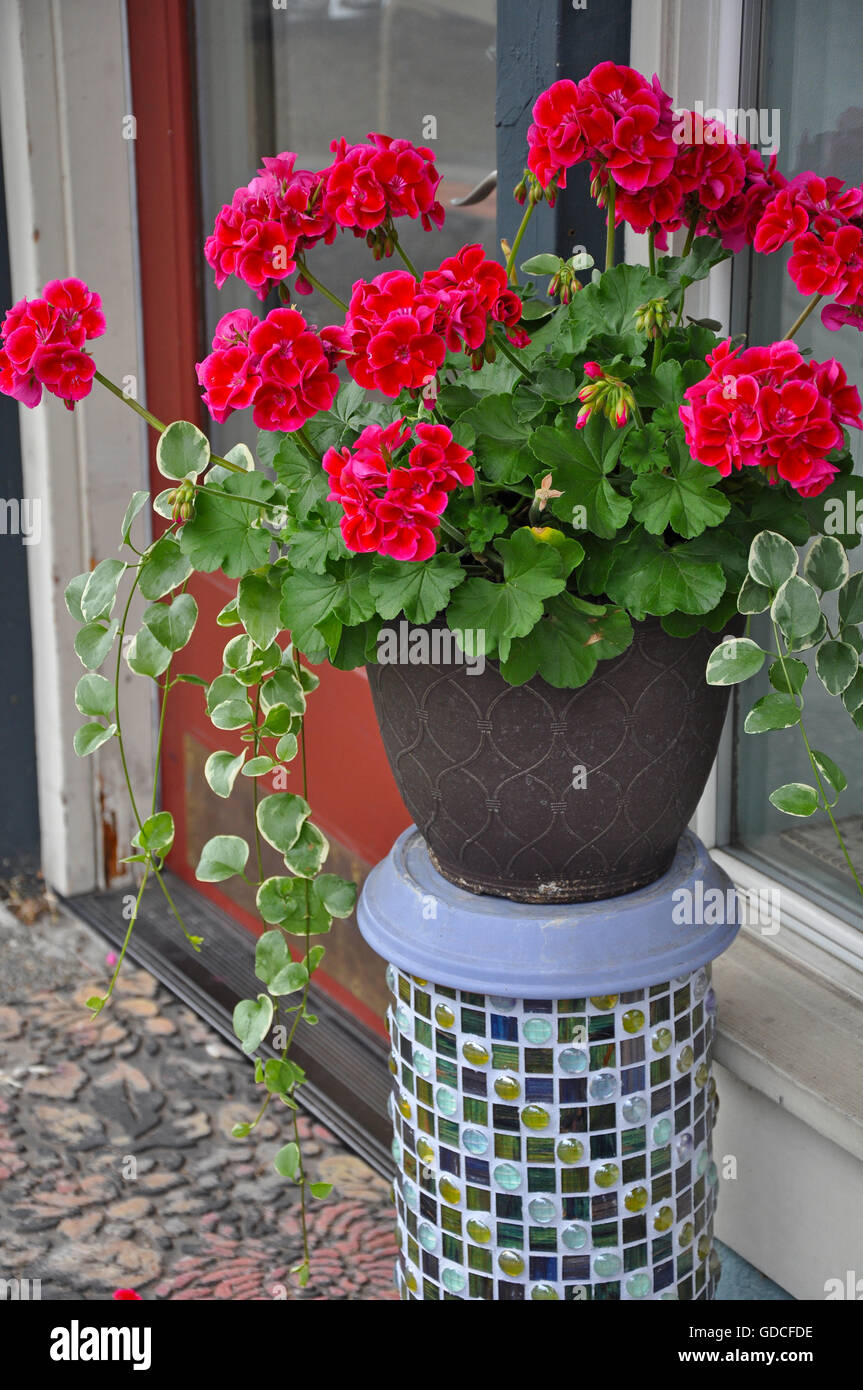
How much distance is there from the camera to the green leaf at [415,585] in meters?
1.15

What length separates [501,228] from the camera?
1638mm

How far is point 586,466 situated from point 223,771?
0.55 meters

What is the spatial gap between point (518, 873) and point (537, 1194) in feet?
0.98

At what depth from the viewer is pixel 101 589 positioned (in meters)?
1.39

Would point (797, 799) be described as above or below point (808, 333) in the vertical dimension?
below

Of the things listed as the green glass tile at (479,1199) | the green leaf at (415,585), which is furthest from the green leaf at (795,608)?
the green glass tile at (479,1199)

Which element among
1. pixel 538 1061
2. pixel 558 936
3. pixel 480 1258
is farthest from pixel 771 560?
pixel 480 1258

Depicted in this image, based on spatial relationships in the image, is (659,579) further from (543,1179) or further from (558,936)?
(543,1179)

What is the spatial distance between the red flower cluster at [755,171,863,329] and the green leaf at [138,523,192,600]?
1.88 feet

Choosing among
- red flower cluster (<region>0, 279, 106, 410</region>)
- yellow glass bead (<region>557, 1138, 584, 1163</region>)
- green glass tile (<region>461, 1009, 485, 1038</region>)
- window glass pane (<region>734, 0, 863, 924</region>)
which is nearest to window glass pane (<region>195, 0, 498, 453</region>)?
window glass pane (<region>734, 0, 863, 924</region>)

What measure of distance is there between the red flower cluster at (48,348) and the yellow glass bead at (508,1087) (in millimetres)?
701

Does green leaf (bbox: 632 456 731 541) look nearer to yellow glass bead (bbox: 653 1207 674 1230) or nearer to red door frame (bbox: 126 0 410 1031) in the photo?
yellow glass bead (bbox: 653 1207 674 1230)

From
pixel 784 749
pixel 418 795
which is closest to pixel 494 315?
pixel 418 795

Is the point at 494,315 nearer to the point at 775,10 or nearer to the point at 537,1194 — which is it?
the point at 775,10
